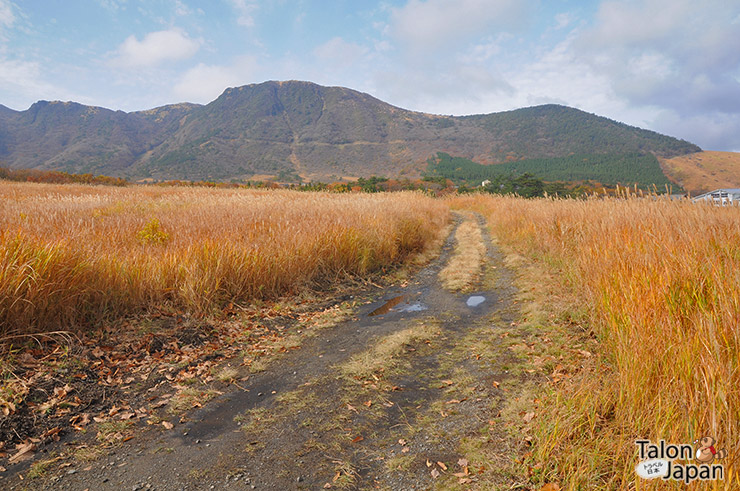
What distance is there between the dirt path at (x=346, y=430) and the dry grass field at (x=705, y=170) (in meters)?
102

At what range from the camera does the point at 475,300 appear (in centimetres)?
674

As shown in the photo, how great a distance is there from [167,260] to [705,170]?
12922cm

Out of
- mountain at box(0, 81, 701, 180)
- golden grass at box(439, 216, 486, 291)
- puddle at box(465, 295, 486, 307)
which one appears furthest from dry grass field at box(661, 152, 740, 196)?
puddle at box(465, 295, 486, 307)

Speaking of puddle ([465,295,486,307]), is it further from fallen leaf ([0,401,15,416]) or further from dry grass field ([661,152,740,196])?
dry grass field ([661,152,740,196])

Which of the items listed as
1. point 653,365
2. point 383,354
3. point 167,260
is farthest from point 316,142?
point 653,365

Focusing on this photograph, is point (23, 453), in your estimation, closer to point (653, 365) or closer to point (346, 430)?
point (346, 430)

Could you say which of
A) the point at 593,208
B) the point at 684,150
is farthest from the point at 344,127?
the point at 593,208

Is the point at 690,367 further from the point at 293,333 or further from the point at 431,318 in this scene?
the point at 293,333

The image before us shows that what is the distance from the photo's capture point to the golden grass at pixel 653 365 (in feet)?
6.29

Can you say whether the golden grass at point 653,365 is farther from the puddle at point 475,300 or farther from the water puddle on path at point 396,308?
the water puddle on path at point 396,308

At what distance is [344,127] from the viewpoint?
175625 mm

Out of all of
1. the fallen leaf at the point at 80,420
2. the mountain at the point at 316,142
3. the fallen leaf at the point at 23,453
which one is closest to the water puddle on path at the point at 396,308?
the fallen leaf at the point at 80,420

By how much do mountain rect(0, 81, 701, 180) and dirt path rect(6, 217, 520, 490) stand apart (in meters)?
112

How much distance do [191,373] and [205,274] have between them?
72.0 inches
